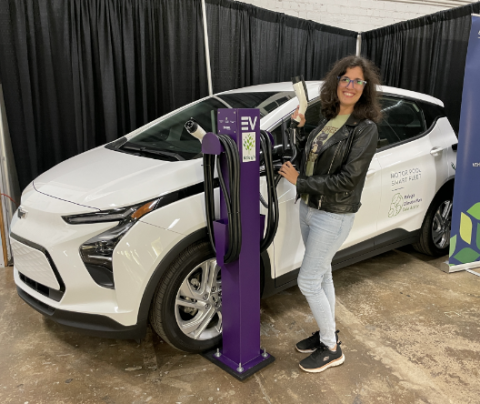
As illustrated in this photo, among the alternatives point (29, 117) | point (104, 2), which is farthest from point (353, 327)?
point (104, 2)

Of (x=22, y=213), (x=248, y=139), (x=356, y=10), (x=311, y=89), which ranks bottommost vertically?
(x=22, y=213)

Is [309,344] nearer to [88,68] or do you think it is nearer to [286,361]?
[286,361]

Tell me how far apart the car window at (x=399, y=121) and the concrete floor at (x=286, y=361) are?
1.12m

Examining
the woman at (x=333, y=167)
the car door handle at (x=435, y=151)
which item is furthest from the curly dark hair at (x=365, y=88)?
the car door handle at (x=435, y=151)

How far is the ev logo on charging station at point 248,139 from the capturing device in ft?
5.83

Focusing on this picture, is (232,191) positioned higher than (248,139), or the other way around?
(248,139)

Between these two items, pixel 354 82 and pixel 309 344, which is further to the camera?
pixel 309 344

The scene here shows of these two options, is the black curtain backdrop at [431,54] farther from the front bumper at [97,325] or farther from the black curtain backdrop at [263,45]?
the front bumper at [97,325]

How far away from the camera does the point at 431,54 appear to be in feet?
14.5

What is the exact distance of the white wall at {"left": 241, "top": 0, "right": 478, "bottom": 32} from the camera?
5.09m

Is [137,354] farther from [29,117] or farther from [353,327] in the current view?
[29,117]

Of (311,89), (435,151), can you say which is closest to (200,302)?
(311,89)

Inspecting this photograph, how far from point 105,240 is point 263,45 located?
336cm

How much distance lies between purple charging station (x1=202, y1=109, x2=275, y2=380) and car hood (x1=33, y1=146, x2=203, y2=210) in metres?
0.26
